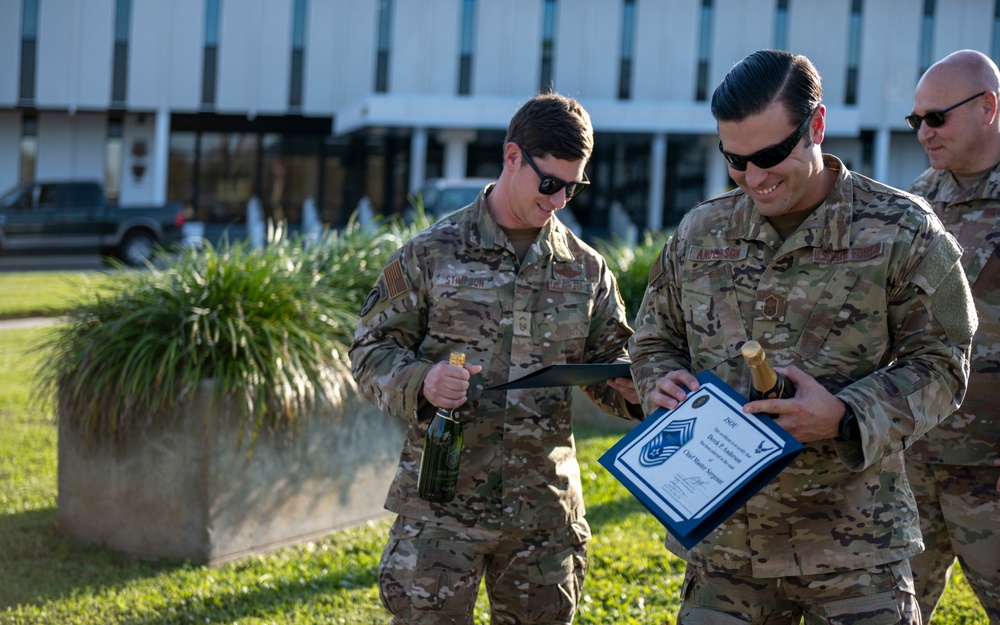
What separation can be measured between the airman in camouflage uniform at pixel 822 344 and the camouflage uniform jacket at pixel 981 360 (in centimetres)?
102

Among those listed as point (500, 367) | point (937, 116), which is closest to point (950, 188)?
point (937, 116)

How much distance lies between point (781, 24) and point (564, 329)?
106ft

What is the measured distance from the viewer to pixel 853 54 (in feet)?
110

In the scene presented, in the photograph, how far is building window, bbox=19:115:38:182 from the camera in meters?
31.4

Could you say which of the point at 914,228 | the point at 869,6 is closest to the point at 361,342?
the point at 914,228

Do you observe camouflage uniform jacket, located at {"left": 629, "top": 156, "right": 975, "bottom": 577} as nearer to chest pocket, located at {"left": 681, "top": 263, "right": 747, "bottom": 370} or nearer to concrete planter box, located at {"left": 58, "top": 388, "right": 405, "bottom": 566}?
chest pocket, located at {"left": 681, "top": 263, "right": 747, "bottom": 370}

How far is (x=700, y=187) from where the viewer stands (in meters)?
33.3

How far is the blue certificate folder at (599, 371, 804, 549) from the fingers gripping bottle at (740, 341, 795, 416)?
0.20ft

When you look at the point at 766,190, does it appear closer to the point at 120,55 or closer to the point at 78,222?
the point at 78,222

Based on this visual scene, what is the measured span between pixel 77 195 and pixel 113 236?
1180mm

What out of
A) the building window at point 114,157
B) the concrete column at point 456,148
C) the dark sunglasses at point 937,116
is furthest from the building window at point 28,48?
the dark sunglasses at point 937,116

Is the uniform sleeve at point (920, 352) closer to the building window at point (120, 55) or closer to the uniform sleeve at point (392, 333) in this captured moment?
the uniform sleeve at point (392, 333)

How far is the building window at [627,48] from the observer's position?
1291 inches

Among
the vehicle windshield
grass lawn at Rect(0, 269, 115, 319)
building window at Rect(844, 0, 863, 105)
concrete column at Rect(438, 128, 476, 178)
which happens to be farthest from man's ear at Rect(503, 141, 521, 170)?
Result: building window at Rect(844, 0, 863, 105)
